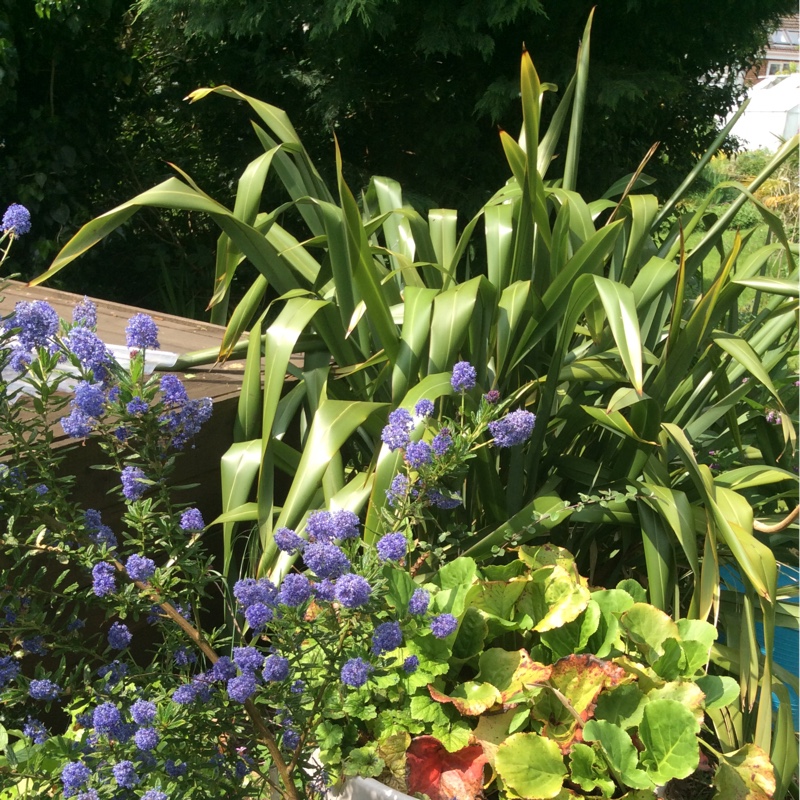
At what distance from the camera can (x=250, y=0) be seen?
345 cm

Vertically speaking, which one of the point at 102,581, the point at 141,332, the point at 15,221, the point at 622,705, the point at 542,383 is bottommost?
the point at 622,705

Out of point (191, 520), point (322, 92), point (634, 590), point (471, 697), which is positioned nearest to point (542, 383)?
point (634, 590)

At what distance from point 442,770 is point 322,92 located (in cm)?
316

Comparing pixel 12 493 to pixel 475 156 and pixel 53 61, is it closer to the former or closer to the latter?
pixel 475 156

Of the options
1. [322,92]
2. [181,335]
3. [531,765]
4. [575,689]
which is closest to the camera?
[531,765]

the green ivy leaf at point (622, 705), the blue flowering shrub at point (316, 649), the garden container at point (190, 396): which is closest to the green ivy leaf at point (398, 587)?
the blue flowering shrub at point (316, 649)

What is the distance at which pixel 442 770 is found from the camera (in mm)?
1343

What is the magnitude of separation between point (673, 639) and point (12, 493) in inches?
41.0

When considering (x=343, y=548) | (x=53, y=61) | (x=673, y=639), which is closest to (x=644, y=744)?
(x=673, y=639)

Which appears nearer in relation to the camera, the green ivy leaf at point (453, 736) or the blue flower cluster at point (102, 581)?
the blue flower cluster at point (102, 581)

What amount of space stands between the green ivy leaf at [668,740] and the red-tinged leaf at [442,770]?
0.25 metres

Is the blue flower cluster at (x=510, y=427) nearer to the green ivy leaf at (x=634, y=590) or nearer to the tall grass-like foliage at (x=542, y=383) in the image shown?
the tall grass-like foliage at (x=542, y=383)

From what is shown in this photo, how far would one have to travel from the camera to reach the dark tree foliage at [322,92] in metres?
3.51

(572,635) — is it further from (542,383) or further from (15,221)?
(15,221)
